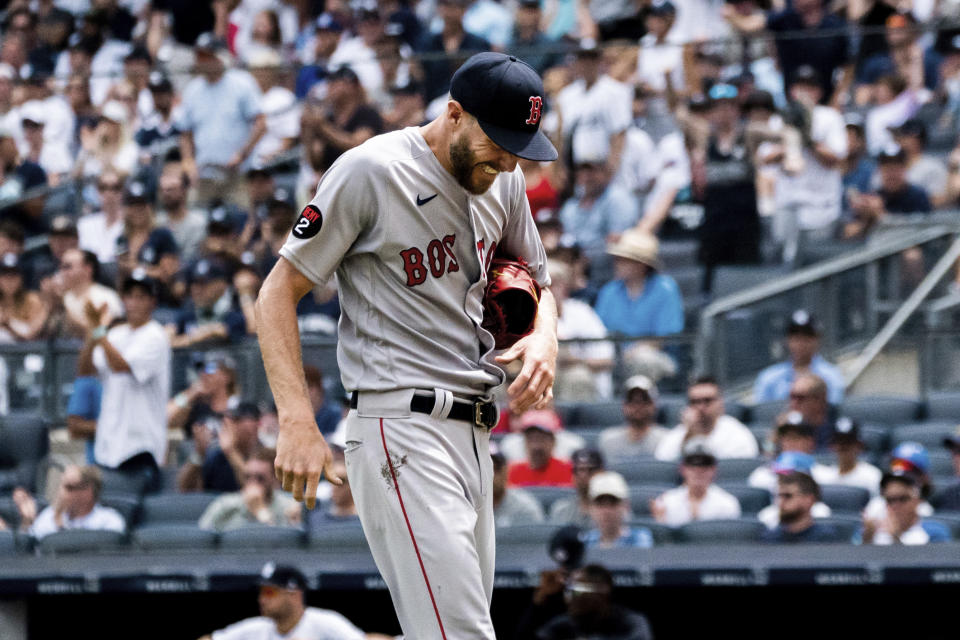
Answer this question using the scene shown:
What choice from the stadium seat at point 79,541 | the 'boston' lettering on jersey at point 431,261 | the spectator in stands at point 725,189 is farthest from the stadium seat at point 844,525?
the 'boston' lettering on jersey at point 431,261

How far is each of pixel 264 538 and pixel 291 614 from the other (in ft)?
2.99

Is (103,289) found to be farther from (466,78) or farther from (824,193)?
(466,78)

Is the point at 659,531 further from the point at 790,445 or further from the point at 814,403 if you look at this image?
the point at 814,403

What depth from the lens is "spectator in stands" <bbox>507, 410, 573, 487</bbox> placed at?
24.7 feet

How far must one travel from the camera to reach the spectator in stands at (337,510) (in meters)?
7.25

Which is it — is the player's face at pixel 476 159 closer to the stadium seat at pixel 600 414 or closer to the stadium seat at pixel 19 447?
the stadium seat at pixel 600 414

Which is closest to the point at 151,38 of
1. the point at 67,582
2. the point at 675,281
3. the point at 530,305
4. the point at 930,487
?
the point at 675,281

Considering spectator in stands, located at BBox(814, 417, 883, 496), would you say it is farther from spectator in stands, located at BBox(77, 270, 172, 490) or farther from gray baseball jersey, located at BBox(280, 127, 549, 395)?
gray baseball jersey, located at BBox(280, 127, 549, 395)

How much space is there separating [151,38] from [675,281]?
Result: 587 centimetres

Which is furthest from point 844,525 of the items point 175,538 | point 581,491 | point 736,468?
point 175,538

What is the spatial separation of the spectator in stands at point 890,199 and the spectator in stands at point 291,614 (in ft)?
12.9

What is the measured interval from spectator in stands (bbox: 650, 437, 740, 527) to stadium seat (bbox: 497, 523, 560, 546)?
57cm

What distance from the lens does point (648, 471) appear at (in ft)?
24.6

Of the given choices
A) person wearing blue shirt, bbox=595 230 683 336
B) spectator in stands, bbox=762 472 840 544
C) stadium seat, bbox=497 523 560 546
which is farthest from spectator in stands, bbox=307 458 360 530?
spectator in stands, bbox=762 472 840 544
